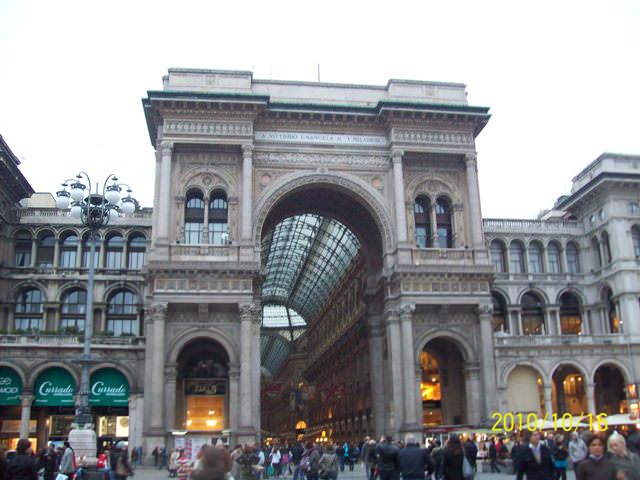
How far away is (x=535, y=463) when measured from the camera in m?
14.7

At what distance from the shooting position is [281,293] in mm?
98062

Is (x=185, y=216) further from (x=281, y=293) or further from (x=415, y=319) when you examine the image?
(x=281, y=293)

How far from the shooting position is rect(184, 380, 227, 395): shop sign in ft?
141

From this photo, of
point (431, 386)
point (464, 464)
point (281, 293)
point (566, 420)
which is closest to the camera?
point (464, 464)

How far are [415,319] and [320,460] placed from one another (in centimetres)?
2306

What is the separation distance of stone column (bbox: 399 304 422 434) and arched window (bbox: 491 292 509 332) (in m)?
15.6

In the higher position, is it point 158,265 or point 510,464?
point 158,265

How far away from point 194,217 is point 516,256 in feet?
87.8

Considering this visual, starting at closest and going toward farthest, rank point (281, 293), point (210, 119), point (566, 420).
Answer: point (566, 420) → point (210, 119) → point (281, 293)

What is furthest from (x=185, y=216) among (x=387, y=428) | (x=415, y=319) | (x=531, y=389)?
(x=531, y=389)

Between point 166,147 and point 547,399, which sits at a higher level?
point 166,147

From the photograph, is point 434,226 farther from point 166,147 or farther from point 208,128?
point 166,147

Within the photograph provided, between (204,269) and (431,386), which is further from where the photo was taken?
(431,386)
